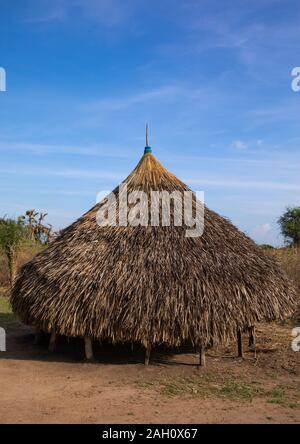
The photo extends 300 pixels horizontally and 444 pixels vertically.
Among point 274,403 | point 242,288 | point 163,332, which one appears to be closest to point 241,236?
point 242,288

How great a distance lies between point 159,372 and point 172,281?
1.28 metres

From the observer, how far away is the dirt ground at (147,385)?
531 centimetres

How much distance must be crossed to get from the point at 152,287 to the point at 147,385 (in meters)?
1.34

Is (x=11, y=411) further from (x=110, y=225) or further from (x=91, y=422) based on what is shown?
(x=110, y=225)

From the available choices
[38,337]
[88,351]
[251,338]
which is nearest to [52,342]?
[38,337]

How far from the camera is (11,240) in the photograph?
57.0ft

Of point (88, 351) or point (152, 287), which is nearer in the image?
point (152, 287)

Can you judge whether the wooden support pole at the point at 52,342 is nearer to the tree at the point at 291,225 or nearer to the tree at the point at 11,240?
the tree at the point at 11,240

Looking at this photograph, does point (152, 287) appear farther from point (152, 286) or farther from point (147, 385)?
point (147, 385)

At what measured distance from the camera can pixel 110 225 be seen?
818 cm

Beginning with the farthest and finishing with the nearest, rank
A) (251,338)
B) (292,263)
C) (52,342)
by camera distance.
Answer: (292,263) < (251,338) < (52,342)

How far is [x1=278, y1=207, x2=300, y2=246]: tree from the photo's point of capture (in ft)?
73.1

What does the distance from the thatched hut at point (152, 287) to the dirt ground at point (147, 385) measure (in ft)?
1.39

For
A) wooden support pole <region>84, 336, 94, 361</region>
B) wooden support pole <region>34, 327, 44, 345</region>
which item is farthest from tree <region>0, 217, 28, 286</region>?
wooden support pole <region>84, 336, 94, 361</region>
